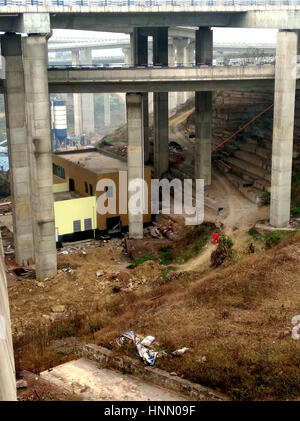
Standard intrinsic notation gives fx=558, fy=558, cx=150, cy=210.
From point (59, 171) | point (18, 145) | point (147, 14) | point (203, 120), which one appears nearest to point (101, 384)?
point (18, 145)

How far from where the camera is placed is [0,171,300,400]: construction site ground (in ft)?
65.0

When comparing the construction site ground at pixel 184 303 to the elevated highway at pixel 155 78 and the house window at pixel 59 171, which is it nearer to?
the house window at pixel 59 171

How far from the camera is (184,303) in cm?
2584

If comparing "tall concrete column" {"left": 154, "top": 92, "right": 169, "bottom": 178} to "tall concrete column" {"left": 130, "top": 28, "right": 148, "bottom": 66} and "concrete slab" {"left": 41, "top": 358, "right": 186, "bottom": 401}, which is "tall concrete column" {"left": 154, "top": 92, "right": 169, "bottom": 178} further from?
"concrete slab" {"left": 41, "top": 358, "right": 186, "bottom": 401}

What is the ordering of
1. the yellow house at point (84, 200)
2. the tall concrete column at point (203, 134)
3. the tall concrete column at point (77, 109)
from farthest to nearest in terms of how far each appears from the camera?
the tall concrete column at point (77, 109)
the tall concrete column at point (203, 134)
the yellow house at point (84, 200)

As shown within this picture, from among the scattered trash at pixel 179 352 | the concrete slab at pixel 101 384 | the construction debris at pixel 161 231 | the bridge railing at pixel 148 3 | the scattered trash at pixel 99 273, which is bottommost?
the scattered trash at pixel 99 273

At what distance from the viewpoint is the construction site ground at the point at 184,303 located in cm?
1981

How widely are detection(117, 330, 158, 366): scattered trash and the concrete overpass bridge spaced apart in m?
18.1

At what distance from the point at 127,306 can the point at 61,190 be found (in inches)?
977

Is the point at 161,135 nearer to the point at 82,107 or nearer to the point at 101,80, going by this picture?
the point at 101,80

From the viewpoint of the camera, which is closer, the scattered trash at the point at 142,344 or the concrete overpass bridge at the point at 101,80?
the scattered trash at the point at 142,344

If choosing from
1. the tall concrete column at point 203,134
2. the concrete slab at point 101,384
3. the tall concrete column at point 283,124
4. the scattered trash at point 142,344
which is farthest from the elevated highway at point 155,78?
the concrete slab at point 101,384

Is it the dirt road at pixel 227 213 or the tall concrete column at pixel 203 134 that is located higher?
the tall concrete column at pixel 203 134

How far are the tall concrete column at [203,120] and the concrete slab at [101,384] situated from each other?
111 ft
